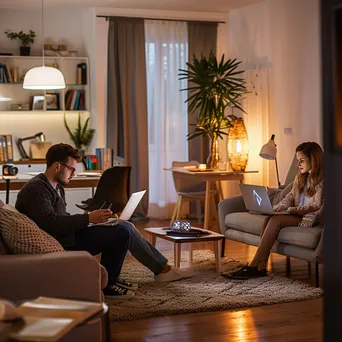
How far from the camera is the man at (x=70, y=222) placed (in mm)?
4438

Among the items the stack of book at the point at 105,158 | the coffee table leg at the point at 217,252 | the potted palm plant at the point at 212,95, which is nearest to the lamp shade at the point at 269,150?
the potted palm plant at the point at 212,95

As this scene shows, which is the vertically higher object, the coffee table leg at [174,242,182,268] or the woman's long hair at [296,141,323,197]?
the woman's long hair at [296,141,323,197]

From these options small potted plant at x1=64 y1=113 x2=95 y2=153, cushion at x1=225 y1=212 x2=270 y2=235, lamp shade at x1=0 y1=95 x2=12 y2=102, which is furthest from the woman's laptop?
lamp shade at x1=0 y1=95 x2=12 y2=102

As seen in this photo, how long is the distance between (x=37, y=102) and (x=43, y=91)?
0.16m

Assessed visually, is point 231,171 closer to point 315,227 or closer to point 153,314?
point 315,227

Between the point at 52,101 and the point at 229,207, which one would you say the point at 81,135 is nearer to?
the point at 52,101

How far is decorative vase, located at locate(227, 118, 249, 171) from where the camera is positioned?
809 centimetres

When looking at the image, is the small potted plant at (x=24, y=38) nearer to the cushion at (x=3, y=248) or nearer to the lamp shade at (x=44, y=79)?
the lamp shade at (x=44, y=79)

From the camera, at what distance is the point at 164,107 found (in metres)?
9.33

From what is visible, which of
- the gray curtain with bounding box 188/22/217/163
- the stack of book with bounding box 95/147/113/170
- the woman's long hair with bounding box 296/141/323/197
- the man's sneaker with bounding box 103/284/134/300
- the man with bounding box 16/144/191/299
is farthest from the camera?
the gray curtain with bounding box 188/22/217/163

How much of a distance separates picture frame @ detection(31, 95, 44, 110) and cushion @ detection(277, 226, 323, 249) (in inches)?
175

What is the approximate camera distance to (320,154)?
226 inches

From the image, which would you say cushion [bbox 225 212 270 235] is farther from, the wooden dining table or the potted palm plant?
the potted palm plant

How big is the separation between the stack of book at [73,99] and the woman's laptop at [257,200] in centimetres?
367
